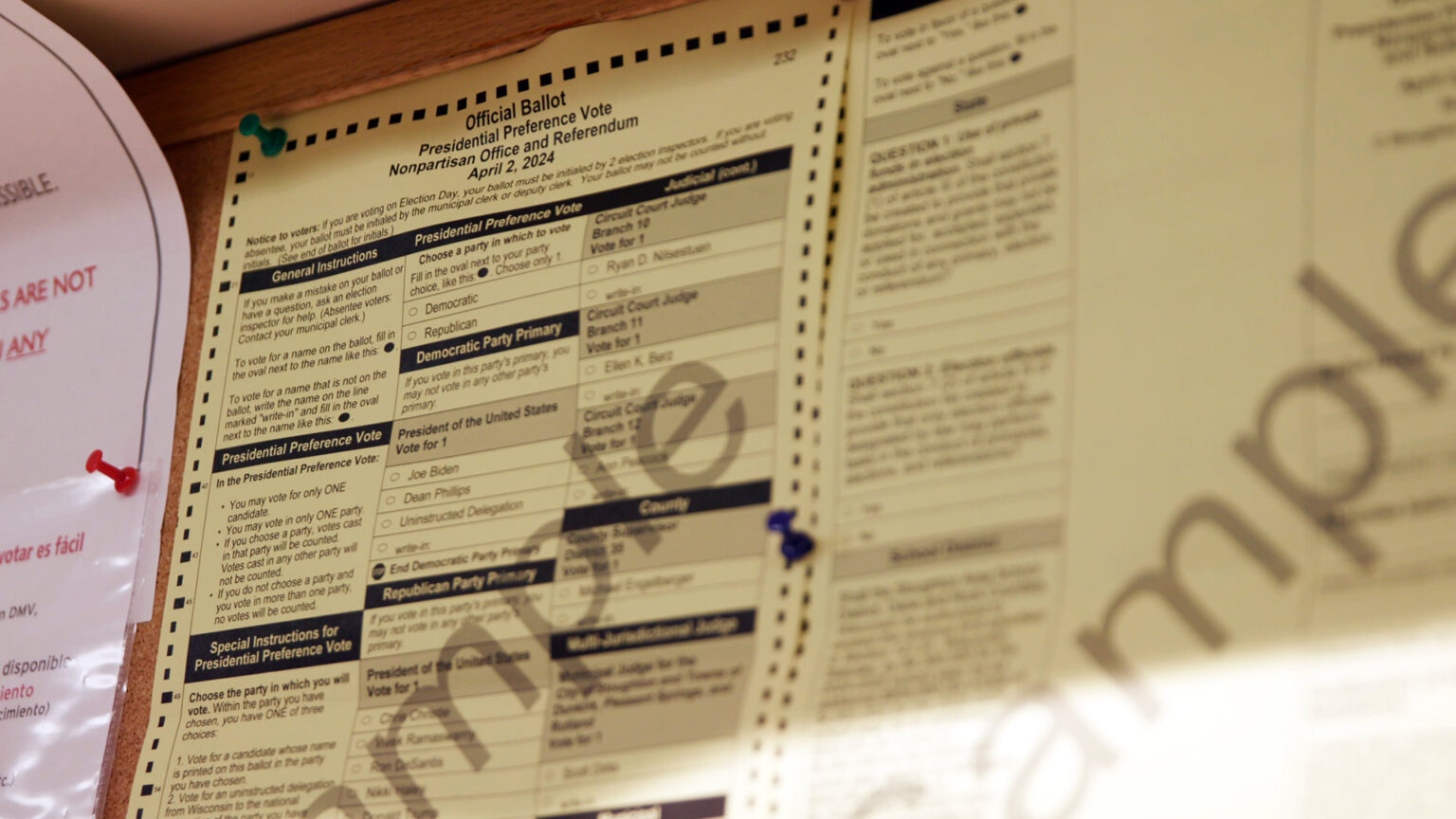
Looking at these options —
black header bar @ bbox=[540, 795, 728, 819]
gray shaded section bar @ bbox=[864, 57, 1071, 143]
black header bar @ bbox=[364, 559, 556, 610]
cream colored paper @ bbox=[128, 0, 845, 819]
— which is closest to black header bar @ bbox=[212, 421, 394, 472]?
cream colored paper @ bbox=[128, 0, 845, 819]

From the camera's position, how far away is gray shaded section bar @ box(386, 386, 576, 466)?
0.96 meters

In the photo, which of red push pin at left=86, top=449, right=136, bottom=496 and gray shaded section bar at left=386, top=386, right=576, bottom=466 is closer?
gray shaded section bar at left=386, top=386, right=576, bottom=466

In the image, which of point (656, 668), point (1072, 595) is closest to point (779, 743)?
point (656, 668)

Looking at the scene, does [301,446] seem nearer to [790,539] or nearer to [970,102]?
[790,539]

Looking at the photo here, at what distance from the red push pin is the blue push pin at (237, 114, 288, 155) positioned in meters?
0.33

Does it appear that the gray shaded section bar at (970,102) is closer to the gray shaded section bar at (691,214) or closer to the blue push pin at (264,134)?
the gray shaded section bar at (691,214)

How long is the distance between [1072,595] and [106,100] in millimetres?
998

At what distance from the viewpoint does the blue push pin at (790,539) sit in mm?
833

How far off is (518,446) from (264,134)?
0.44 m

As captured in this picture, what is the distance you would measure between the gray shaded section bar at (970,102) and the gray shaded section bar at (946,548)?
0.31 m

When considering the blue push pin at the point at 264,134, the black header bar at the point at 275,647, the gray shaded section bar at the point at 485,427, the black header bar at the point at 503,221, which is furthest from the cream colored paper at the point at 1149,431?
the blue push pin at the point at 264,134

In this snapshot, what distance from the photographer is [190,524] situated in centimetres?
108

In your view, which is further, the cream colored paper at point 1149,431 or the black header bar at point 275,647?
the black header bar at point 275,647

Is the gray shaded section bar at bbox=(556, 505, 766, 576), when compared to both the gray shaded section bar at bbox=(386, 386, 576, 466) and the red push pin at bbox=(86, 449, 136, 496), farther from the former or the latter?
the red push pin at bbox=(86, 449, 136, 496)
